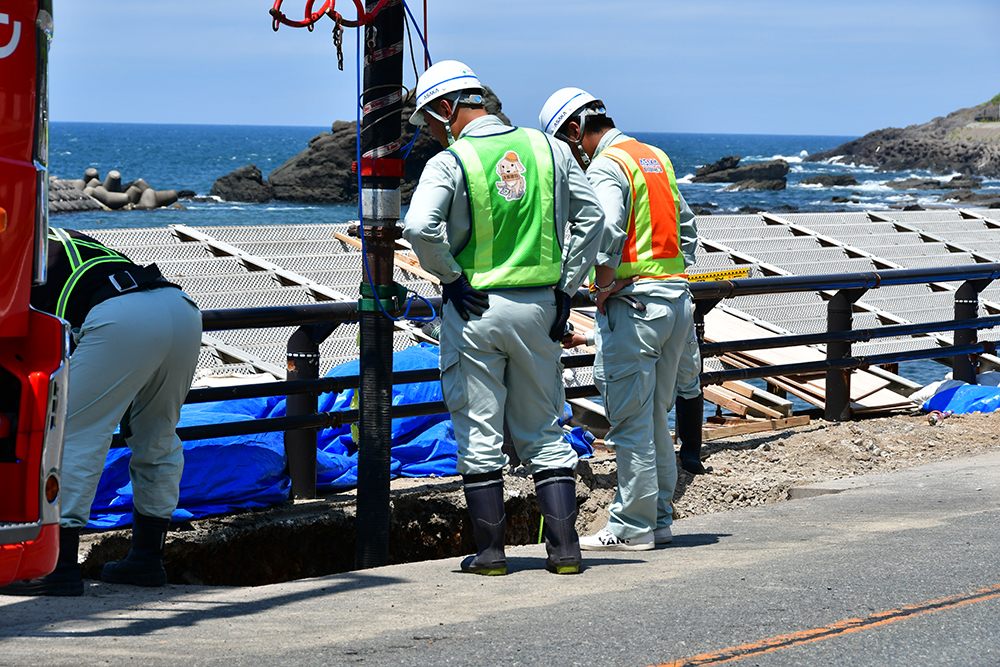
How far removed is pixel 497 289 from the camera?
14.5 ft

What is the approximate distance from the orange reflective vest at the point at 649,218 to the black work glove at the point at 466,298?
100 centimetres

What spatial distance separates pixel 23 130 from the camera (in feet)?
10.1

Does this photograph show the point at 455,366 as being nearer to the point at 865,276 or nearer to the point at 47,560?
the point at 47,560

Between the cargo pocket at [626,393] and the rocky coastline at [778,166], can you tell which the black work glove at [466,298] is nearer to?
the cargo pocket at [626,393]

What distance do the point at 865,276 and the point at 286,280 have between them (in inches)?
256

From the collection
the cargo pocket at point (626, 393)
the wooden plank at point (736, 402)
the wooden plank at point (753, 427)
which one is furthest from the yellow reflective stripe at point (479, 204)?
the wooden plank at point (736, 402)

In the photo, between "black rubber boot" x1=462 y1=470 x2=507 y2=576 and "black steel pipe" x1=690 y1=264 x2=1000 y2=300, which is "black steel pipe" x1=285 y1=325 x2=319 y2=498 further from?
"black steel pipe" x1=690 y1=264 x2=1000 y2=300

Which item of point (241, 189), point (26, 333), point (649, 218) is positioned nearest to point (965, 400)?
point (649, 218)

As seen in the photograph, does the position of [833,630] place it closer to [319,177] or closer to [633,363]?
[633,363]

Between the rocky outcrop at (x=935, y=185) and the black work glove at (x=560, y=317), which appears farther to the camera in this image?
the rocky outcrop at (x=935, y=185)

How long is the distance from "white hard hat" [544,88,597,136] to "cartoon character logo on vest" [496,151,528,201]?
729 millimetres

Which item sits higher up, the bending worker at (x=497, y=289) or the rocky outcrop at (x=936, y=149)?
the rocky outcrop at (x=936, y=149)

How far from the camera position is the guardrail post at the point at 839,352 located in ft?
25.6

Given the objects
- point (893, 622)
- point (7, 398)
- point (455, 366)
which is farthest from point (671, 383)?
point (7, 398)
